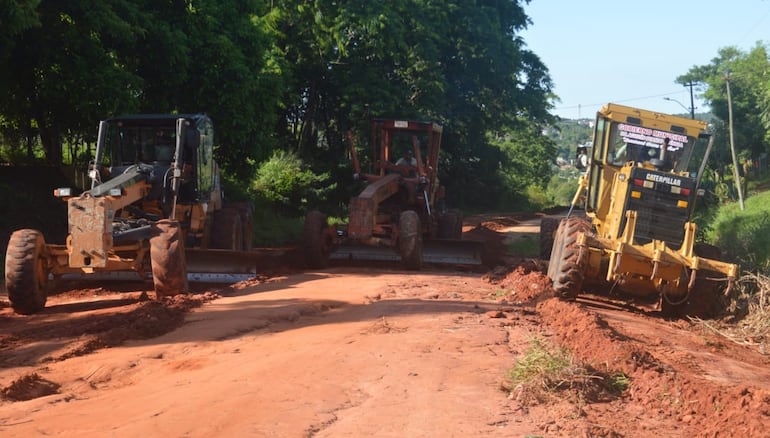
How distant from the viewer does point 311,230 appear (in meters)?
17.3

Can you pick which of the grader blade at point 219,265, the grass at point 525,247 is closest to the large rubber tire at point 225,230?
the grader blade at point 219,265

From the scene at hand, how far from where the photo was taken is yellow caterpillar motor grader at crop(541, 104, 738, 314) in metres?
12.4

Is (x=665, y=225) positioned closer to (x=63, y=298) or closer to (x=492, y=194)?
(x=63, y=298)

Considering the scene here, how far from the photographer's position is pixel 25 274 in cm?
1142

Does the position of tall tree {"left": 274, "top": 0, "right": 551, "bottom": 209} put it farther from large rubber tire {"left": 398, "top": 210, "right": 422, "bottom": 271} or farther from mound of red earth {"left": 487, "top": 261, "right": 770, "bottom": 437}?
mound of red earth {"left": 487, "top": 261, "right": 770, "bottom": 437}

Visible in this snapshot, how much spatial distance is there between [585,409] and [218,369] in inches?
127

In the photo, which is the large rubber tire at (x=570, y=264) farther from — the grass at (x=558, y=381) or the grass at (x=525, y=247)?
the grass at (x=525, y=247)

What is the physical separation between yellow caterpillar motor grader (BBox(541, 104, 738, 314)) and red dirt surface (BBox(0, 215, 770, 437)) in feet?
1.84

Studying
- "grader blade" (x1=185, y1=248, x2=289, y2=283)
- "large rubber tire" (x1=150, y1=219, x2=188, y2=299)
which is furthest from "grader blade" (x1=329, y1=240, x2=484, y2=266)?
"large rubber tire" (x1=150, y1=219, x2=188, y2=299)

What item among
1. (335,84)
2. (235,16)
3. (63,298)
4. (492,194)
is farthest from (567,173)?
(63,298)

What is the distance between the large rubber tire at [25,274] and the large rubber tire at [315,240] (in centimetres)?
628

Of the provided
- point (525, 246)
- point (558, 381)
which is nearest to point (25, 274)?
point (558, 381)

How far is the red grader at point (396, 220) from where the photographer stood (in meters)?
16.8

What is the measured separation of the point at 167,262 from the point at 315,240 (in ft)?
18.3
